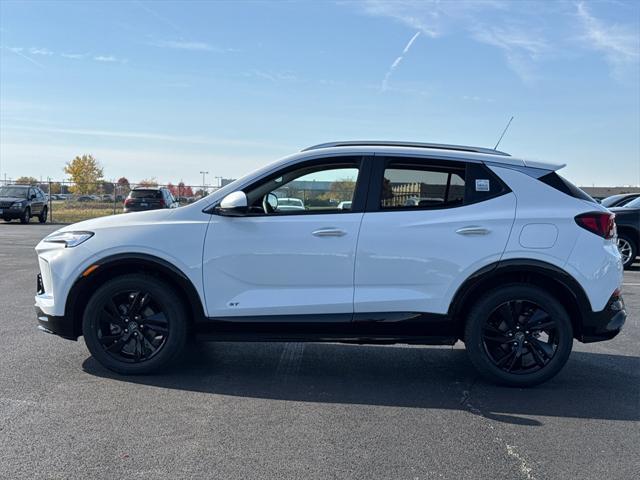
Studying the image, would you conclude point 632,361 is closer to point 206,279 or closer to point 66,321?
point 206,279

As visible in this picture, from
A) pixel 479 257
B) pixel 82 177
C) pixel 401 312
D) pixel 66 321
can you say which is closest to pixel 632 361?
pixel 479 257

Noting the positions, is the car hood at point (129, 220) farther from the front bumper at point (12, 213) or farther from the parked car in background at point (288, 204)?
the front bumper at point (12, 213)

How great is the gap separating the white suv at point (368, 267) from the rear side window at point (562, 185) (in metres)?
0.01

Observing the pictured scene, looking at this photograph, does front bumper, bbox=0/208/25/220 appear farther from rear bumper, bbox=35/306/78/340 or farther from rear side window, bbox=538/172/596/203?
rear side window, bbox=538/172/596/203

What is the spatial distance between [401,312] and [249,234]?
139cm

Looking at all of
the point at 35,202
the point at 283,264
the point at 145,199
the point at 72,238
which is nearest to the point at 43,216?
the point at 35,202

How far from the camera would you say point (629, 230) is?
12859 mm

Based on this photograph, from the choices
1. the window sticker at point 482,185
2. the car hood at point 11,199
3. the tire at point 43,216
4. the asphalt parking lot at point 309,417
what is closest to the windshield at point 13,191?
the car hood at point 11,199

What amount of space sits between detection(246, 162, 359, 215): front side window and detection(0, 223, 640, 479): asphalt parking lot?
4.85 feet

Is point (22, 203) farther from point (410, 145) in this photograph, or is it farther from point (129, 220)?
point (410, 145)

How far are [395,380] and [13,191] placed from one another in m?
26.1

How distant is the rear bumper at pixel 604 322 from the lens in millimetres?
4711

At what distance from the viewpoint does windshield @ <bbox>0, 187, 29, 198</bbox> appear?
26062 mm

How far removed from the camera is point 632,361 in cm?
564
